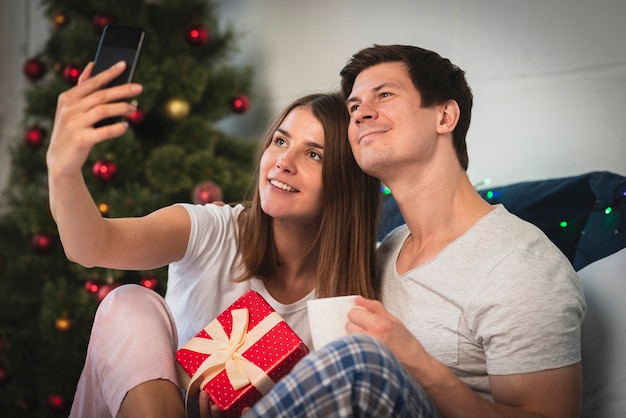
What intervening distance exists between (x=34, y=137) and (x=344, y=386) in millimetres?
2047

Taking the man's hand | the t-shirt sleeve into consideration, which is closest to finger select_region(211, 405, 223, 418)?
the man's hand

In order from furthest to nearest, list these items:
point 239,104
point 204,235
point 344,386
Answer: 1. point 239,104
2. point 204,235
3. point 344,386

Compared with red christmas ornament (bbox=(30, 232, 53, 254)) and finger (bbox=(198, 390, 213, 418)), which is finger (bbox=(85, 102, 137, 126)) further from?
red christmas ornament (bbox=(30, 232, 53, 254))

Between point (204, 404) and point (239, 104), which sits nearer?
point (204, 404)

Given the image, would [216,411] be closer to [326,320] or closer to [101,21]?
[326,320]

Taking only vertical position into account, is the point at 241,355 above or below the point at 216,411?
above

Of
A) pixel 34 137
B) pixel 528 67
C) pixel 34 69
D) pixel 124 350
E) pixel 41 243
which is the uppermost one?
pixel 528 67

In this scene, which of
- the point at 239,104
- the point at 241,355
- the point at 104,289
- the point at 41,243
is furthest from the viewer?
the point at 239,104

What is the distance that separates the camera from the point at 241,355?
4.57 feet

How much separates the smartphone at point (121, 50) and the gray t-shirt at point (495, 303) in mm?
685

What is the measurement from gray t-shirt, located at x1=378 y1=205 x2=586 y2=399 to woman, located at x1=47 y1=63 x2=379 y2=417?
9.2 inches

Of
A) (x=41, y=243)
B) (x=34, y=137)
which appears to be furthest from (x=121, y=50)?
(x=34, y=137)

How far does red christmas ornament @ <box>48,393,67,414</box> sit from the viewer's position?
2578mm

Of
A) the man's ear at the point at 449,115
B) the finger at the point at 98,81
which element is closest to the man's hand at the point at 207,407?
the finger at the point at 98,81
